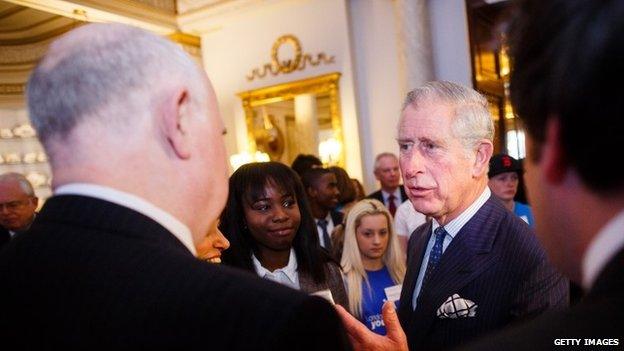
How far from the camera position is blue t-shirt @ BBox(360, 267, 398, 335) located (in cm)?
276

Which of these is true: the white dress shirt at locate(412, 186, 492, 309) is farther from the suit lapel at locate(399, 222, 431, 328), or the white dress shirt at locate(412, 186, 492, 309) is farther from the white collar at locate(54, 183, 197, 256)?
the white collar at locate(54, 183, 197, 256)

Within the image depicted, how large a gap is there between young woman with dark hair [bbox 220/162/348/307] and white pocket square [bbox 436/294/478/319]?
0.93 meters

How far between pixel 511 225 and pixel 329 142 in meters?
6.00

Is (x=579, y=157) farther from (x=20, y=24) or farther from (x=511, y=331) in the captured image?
(x=20, y=24)

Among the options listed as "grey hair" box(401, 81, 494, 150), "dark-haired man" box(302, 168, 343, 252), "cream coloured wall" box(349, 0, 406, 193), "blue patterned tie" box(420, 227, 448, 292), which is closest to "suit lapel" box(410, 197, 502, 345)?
"blue patterned tie" box(420, 227, 448, 292)

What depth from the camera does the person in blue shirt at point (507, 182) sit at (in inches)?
135

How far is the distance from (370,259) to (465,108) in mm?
1675

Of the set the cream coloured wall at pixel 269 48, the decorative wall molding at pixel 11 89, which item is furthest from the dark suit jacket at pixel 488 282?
the decorative wall molding at pixel 11 89

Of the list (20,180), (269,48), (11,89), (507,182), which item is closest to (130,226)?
(507,182)

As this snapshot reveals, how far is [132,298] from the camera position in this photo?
0.66m

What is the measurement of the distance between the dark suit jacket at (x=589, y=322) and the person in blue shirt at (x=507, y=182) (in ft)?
9.50

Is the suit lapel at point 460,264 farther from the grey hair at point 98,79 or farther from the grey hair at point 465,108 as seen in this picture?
the grey hair at point 98,79

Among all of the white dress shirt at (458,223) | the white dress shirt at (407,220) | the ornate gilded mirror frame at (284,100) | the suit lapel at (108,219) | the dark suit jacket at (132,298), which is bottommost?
the white dress shirt at (407,220)

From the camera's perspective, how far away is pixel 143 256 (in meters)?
0.70
